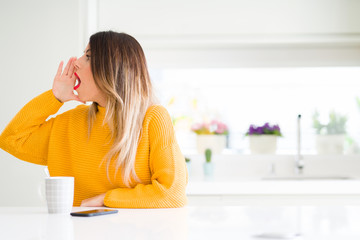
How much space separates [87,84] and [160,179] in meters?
0.47

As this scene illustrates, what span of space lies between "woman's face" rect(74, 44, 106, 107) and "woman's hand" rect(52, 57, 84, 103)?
89 mm

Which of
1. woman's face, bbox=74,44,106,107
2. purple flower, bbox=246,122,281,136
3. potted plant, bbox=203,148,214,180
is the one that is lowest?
potted plant, bbox=203,148,214,180

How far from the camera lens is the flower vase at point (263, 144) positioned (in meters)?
3.57

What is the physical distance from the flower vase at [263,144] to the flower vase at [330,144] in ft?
1.17

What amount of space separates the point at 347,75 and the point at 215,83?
1026 millimetres

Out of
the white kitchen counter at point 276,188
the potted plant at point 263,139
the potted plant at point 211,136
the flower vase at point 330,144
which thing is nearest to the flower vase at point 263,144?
the potted plant at point 263,139

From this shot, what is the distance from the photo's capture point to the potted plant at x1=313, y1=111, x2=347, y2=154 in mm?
3627

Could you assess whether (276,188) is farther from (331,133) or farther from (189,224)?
(189,224)

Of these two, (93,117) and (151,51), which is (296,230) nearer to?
(93,117)

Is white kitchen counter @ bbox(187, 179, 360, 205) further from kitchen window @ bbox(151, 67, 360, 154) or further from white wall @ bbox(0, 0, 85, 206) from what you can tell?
white wall @ bbox(0, 0, 85, 206)

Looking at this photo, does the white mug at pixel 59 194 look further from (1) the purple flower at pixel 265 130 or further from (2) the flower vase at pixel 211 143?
(1) the purple flower at pixel 265 130

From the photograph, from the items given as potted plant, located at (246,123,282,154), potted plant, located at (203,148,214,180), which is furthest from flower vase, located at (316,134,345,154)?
potted plant, located at (203,148,214,180)

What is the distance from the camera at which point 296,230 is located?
0.97 m

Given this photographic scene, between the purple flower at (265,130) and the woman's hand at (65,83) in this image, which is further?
the purple flower at (265,130)
